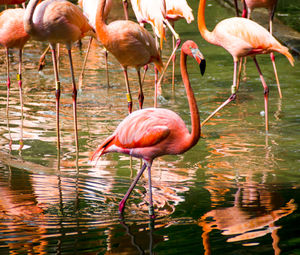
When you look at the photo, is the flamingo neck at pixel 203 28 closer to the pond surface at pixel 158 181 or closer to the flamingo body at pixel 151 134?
the pond surface at pixel 158 181

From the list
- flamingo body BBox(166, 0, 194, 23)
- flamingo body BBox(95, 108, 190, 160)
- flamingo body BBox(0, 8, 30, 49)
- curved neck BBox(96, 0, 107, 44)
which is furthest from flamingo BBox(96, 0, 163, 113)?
flamingo body BBox(166, 0, 194, 23)

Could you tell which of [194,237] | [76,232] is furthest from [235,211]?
[76,232]

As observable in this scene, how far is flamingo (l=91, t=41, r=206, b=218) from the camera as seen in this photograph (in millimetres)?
3566

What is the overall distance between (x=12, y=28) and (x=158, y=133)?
276 centimetres

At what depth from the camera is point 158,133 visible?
3.58 m

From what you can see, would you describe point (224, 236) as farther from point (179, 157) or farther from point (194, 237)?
point (179, 157)

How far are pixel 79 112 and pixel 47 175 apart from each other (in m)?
1.92

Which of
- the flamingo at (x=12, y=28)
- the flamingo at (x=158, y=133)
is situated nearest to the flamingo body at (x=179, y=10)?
the flamingo at (x=12, y=28)

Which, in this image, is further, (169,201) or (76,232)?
(169,201)

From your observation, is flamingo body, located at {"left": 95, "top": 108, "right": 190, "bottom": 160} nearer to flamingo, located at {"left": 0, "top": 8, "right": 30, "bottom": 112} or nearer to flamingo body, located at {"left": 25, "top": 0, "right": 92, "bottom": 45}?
flamingo body, located at {"left": 25, "top": 0, "right": 92, "bottom": 45}

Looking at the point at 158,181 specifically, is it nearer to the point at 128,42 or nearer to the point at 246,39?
the point at 128,42

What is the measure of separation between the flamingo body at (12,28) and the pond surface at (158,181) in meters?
0.83

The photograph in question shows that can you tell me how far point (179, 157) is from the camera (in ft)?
16.3

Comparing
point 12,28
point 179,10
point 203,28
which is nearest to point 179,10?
point 179,10
